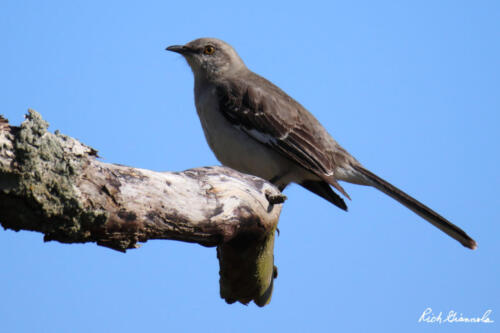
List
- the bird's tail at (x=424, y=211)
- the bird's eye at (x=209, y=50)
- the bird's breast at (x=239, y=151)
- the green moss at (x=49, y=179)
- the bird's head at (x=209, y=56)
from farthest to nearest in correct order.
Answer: the bird's eye at (x=209, y=50) → the bird's head at (x=209, y=56) → the bird's breast at (x=239, y=151) → the bird's tail at (x=424, y=211) → the green moss at (x=49, y=179)

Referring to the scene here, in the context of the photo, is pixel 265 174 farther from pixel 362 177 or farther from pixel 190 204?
pixel 190 204

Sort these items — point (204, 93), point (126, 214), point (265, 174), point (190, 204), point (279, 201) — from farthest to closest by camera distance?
point (204, 93), point (265, 174), point (279, 201), point (190, 204), point (126, 214)

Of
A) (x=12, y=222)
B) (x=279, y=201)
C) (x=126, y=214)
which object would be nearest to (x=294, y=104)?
(x=279, y=201)

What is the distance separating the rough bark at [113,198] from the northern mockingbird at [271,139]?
6.37ft

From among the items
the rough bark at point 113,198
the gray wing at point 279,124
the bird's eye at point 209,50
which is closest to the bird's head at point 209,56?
the bird's eye at point 209,50

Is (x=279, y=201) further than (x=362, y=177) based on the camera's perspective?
Answer: No

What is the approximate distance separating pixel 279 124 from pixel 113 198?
3.59 m

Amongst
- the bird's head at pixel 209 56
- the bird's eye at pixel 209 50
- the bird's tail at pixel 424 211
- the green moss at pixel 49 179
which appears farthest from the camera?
the bird's eye at pixel 209 50

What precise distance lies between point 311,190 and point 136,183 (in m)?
3.69

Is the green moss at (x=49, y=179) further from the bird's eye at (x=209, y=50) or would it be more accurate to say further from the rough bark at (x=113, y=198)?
the bird's eye at (x=209, y=50)

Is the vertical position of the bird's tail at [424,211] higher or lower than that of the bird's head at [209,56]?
lower

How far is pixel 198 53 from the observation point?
23.9 feet

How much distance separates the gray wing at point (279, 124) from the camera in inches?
251

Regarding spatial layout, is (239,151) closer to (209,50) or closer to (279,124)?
(279,124)
